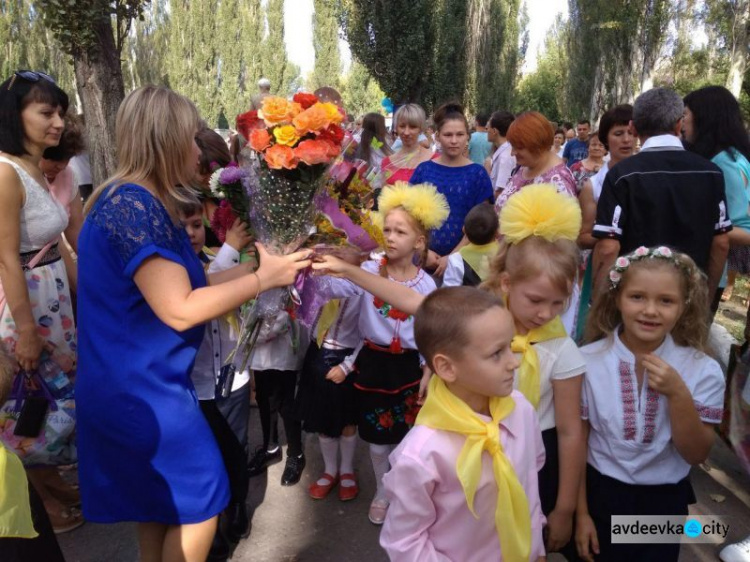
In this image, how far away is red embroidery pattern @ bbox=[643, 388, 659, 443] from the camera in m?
1.90

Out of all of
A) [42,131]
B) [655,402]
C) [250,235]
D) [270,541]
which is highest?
[42,131]

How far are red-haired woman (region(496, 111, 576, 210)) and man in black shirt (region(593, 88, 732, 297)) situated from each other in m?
0.51

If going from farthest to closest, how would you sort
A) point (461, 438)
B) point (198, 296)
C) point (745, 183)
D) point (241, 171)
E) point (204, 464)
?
point (745, 183)
point (241, 171)
point (204, 464)
point (198, 296)
point (461, 438)

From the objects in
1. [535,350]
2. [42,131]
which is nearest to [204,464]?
[535,350]

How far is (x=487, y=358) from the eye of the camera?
5.04 feet

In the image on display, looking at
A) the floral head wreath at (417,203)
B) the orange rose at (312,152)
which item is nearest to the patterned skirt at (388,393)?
the floral head wreath at (417,203)

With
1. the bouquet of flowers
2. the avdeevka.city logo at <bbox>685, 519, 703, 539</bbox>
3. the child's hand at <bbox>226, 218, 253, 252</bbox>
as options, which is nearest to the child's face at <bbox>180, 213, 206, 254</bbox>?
the child's hand at <bbox>226, 218, 253, 252</bbox>

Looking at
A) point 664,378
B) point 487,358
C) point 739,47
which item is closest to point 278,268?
point 487,358

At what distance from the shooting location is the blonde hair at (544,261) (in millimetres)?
1947

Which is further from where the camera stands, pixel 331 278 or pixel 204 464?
pixel 331 278

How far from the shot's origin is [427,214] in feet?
9.10

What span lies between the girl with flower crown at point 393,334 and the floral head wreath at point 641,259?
1.00 metres

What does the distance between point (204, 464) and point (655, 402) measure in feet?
5.15

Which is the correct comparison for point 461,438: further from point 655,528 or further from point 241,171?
point 241,171
